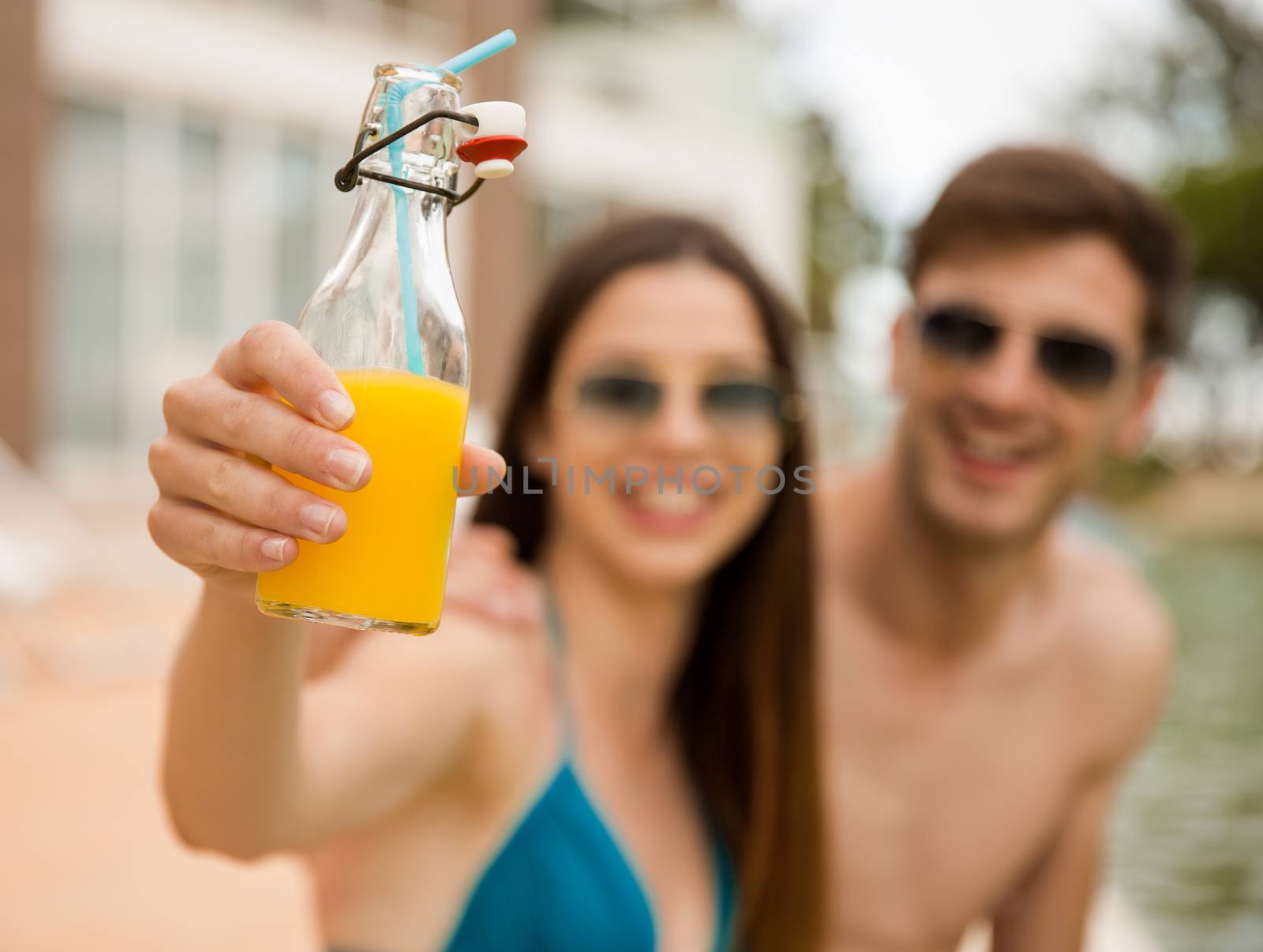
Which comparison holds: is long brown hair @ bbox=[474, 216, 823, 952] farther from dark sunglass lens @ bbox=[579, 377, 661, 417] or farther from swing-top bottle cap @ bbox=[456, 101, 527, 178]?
swing-top bottle cap @ bbox=[456, 101, 527, 178]

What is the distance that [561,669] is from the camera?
2.43 metres

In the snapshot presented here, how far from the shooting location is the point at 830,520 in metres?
3.47

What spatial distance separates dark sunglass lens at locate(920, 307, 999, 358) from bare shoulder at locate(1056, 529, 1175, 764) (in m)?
1.07

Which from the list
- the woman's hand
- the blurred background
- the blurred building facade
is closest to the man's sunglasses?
the blurred background

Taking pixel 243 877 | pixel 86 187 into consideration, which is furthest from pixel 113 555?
pixel 243 877

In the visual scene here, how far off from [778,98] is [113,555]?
13632 millimetres

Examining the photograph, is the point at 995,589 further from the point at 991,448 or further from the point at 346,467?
the point at 346,467

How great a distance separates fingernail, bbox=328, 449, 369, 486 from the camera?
100cm

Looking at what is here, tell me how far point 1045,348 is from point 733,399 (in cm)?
83

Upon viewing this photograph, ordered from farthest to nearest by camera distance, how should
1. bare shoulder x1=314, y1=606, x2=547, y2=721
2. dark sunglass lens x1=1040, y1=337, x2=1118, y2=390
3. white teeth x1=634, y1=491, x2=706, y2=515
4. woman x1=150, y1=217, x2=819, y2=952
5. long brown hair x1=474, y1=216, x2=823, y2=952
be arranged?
dark sunglass lens x1=1040, y1=337, x2=1118, y2=390 < long brown hair x1=474, y1=216, x2=823, y2=952 < white teeth x1=634, y1=491, x2=706, y2=515 < woman x1=150, y1=217, x2=819, y2=952 < bare shoulder x1=314, y1=606, x2=547, y2=721

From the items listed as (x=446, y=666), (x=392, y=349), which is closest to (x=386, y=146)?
(x=392, y=349)

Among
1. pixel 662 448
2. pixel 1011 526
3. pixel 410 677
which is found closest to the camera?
pixel 410 677

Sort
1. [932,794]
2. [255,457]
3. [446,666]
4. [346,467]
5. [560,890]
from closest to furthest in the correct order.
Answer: [346,467], [255,457], [446,666], [560,890], [932,794]

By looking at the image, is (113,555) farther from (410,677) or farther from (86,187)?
(410,677)
